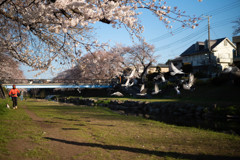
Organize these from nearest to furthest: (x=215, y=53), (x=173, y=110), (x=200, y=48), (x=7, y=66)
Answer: (x=173, y=110) → (x=7, y=66) → (x=215, y=53) → (x=200, y=48)

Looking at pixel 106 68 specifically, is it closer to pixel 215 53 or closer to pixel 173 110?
pixel 215 53

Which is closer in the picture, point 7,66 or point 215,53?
point 7,66

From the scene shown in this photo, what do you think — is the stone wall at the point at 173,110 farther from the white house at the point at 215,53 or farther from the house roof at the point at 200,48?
the house roof at the point at 200,48

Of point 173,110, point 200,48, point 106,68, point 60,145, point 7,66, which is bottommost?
point 173,110

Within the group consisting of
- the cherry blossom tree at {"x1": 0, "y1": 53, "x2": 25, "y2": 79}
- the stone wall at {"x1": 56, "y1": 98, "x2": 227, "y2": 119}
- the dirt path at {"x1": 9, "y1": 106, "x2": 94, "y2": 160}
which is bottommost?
the stone wall at {"x1": 56, "y1": 98, "x2": 227, "y2": 119}

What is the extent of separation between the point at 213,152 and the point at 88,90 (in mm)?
45584

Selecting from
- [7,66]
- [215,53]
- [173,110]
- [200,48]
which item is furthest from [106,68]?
[173,110]

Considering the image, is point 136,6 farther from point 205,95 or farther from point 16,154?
point 205,95

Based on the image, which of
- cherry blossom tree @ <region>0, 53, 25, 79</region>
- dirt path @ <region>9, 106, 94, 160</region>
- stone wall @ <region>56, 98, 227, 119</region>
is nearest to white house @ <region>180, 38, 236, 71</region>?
stone wall @ <region>56, 98, 227, 119</region>

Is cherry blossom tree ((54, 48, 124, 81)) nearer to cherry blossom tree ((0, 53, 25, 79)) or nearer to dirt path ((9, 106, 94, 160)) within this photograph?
cherry blossom tree ((0, 53, 25, 79))

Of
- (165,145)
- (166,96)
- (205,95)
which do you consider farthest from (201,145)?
(166,96)

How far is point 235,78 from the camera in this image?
19.8 metres

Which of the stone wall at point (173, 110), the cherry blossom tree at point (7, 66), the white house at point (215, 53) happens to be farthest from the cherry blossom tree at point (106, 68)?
the stone wall at point (173, 110)

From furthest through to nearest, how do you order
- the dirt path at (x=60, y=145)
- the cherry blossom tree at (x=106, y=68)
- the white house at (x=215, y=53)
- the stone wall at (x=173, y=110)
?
the cherry blossom tree at (x=106, y=68)
the white house at (x=215, y=53)
the stone wall at (x=173, y=110)
the dirt path at (x=60, y=145)
